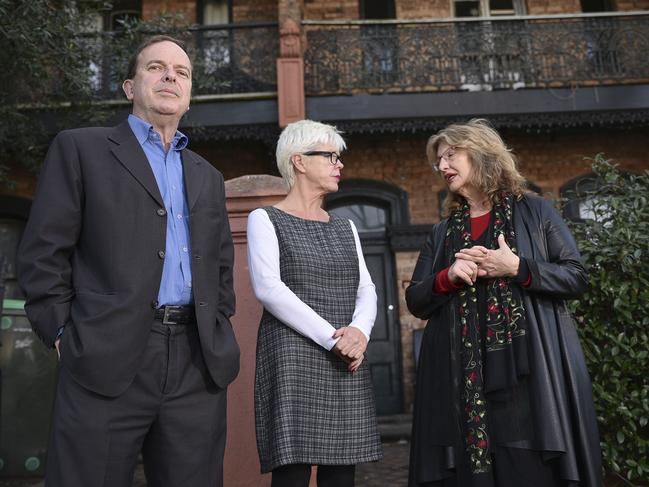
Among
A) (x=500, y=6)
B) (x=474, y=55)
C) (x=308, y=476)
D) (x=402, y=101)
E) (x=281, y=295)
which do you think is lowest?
(x=308, y=476)

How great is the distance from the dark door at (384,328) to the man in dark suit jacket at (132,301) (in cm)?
758

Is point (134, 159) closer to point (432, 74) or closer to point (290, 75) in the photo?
point (290, 75)

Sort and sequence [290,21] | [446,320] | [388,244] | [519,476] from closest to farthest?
[519,476] → [446,320] → [290,21] → [388,244]

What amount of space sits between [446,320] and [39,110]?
7.44 metres

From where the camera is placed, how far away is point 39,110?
26.2 ft

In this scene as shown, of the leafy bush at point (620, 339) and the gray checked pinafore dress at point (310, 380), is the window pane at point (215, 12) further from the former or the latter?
the gray checked pinafore dress at point (310, 380)

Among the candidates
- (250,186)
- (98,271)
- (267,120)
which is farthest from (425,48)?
(98,271)

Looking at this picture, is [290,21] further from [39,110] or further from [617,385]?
[617,385]

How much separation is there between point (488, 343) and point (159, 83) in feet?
5.27

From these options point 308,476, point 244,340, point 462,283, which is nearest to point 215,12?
point 244,340

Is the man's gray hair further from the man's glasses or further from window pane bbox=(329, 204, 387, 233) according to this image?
window pane bbox=(329, 204, 387, 233)

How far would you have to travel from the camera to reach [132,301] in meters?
1.81

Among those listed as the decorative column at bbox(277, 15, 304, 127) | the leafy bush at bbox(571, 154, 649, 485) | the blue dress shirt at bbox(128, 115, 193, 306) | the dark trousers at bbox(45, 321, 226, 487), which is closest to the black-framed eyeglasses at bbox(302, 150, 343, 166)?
the blue dress shirt at bbox(128, 115, 193, 306)

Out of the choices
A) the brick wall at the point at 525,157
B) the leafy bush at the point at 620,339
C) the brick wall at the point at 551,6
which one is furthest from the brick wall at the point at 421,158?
the leafy bush at the point at 620,339
